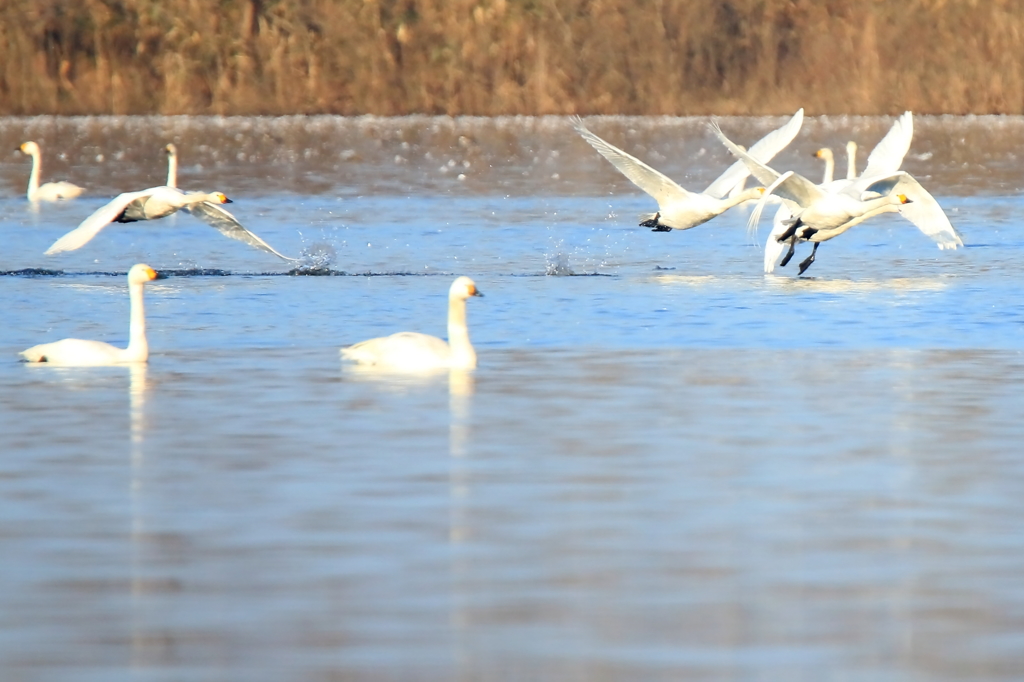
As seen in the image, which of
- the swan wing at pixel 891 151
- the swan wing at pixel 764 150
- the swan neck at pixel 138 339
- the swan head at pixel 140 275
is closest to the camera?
the swan neck at pixel 138 339

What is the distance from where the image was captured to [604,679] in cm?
518

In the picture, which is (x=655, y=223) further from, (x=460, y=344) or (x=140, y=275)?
(x=460, y=344)

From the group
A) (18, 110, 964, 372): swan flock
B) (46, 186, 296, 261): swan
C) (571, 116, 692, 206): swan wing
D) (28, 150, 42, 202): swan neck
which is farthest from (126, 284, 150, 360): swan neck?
(28, 150, 42, 202): swan neck

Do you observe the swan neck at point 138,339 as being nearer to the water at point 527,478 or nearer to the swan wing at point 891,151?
the water at point 527,478

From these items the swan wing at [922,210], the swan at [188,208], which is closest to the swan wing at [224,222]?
Answer: the swan at [188,208]

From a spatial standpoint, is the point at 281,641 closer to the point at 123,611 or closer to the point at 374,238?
the point at 123,611

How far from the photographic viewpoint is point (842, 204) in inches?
664

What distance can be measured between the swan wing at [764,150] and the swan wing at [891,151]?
841 mm

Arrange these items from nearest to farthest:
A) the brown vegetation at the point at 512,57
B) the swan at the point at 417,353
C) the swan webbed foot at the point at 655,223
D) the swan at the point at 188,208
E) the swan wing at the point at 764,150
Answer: the swan at the point at 417,353 < the swan at the point at 188,208 < the swan wing at the point at 764,150 < the swan webbed foot at the point at 655,223 < the brown vegetation at the point at 512,57

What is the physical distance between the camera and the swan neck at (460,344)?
1136 cm

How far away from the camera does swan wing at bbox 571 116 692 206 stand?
16.8 meters

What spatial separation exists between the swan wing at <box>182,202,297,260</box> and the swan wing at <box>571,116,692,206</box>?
2.57 meters

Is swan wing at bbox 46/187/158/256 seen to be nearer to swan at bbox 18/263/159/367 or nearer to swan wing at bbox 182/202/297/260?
swan wing at bbox 182/202/297/260

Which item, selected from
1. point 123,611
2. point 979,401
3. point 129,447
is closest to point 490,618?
point 123,611
